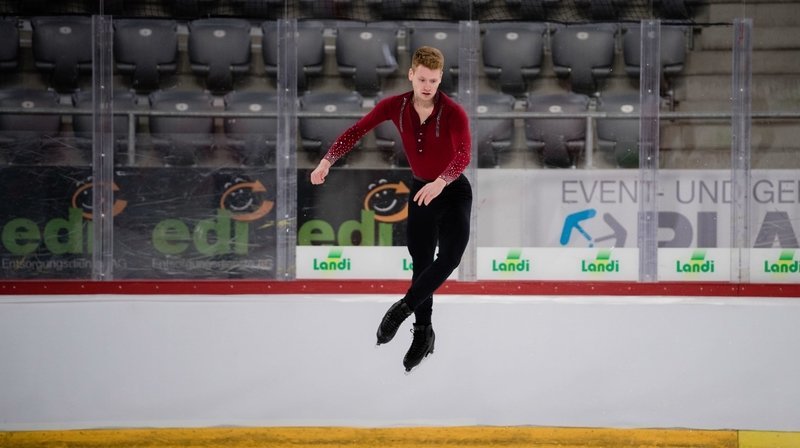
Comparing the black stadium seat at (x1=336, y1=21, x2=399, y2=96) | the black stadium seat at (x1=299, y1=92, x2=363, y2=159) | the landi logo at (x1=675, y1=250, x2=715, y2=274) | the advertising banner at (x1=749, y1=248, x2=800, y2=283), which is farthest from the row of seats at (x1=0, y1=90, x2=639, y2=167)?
the advertising banner at (x1=749, y1=248, x2=800, y2=283)

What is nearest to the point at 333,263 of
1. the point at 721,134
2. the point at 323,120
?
the point at 323,120

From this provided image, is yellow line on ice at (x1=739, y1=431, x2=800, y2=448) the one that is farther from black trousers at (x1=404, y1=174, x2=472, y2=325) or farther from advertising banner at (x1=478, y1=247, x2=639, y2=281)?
black trousers at (x1=404, y1=174, x2=472, y2=325)

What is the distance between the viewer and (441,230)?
144 inches

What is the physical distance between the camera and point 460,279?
20.8 ft

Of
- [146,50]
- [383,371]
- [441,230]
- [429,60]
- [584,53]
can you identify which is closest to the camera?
[429,60]

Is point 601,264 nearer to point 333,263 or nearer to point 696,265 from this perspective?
point 696,265

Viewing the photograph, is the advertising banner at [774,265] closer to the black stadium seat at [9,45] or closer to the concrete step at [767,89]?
the concrete step at [767,89]

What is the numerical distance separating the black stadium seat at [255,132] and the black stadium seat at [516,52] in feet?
5.02

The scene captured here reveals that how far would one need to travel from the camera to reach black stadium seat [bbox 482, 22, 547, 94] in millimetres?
6879

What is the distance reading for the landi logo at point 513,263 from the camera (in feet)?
21.1

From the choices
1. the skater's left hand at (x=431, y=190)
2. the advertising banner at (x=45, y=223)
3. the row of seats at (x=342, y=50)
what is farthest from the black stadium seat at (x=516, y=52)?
the skater's left hand at (x=431, y=190)

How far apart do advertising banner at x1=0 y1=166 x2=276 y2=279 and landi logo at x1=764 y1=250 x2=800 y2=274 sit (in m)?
3.14

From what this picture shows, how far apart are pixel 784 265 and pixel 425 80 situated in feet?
12.4

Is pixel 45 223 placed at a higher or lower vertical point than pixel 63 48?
lower
